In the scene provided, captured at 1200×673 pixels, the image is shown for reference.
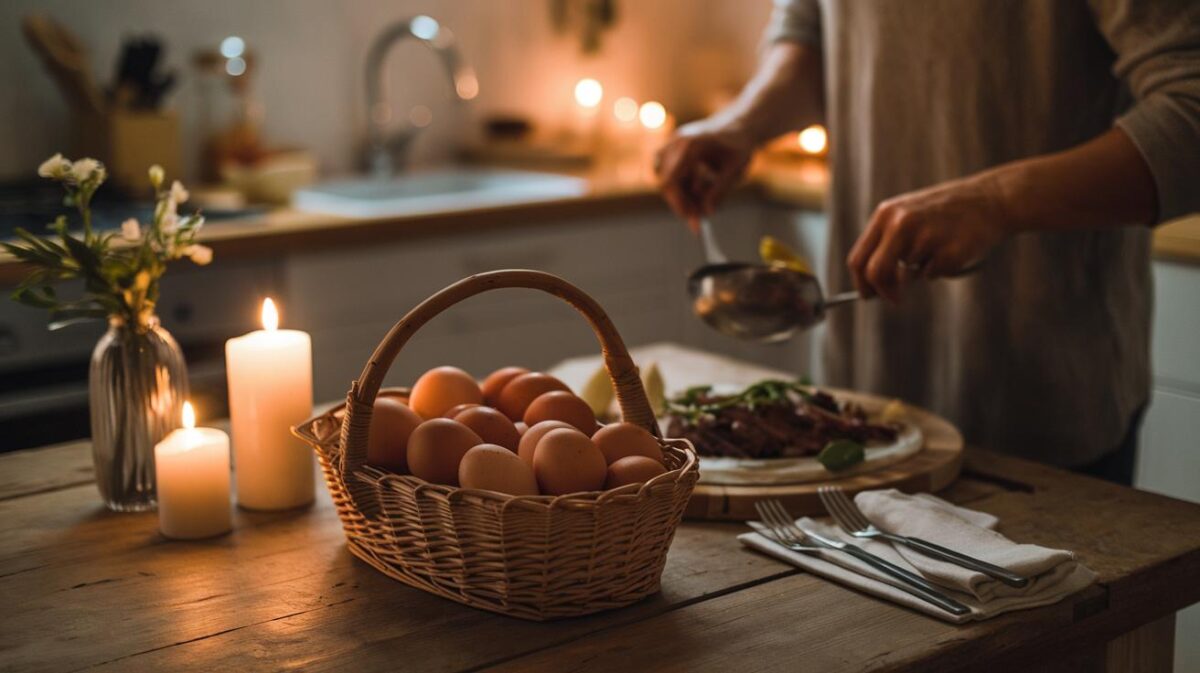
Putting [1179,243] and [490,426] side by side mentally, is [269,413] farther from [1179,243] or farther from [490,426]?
[1179,243]

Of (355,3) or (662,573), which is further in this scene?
(355,3)

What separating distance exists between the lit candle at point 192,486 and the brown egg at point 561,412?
0.29m

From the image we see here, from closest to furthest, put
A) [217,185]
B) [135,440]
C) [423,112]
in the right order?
[135,440] < [217,185] < [423,112]

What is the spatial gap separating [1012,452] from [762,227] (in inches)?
59.5

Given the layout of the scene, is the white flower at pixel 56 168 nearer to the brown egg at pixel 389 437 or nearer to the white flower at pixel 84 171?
the white flower at pixel 84 171

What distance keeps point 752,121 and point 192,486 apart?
0.98m

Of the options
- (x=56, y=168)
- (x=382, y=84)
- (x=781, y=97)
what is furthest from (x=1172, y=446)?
(x=382, y=84)

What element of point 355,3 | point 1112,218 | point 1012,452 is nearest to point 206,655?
point 1112,218

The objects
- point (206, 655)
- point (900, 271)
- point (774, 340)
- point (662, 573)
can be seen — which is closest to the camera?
point (206, 655)

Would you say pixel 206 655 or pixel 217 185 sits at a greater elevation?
pixel 217 185

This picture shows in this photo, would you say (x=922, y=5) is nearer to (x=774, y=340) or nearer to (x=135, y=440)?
(x=774, y=340)

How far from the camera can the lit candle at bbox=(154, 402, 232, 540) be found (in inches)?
44.5

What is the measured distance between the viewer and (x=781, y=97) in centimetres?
185

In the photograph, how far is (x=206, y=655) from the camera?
3.00 ft
